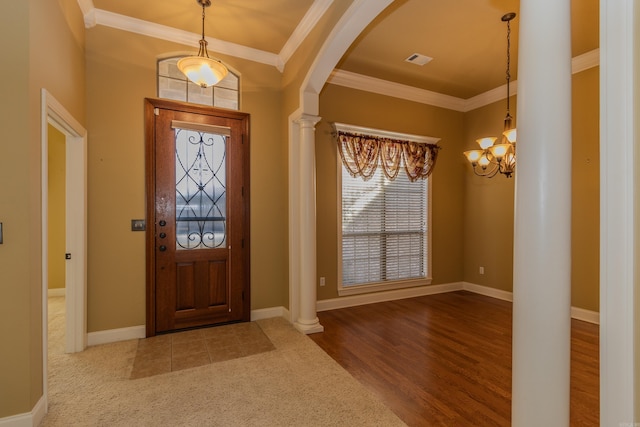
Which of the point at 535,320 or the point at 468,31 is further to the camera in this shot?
the point at 468,31

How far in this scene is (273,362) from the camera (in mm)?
2832

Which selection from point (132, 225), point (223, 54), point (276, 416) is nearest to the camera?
point (276, 416)

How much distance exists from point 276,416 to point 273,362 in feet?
2.47

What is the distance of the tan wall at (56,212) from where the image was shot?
5.00 meters

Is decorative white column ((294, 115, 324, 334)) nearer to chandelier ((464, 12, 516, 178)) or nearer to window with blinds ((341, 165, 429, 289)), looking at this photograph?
window with blinds ((341, 165, 429, 289))

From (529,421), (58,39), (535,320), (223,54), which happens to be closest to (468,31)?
(223,54)

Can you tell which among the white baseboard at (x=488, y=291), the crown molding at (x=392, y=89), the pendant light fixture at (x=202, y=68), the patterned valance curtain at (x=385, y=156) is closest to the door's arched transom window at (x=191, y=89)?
the pendant light fixture at (x=202, y=68)

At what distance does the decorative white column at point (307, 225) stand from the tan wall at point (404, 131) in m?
0.74

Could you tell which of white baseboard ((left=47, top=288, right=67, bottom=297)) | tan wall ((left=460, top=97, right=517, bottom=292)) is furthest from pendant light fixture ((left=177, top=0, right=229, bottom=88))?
white baseboard ((left=47, top=288, right=67, bottom=297))

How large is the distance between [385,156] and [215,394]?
12.5 feet
